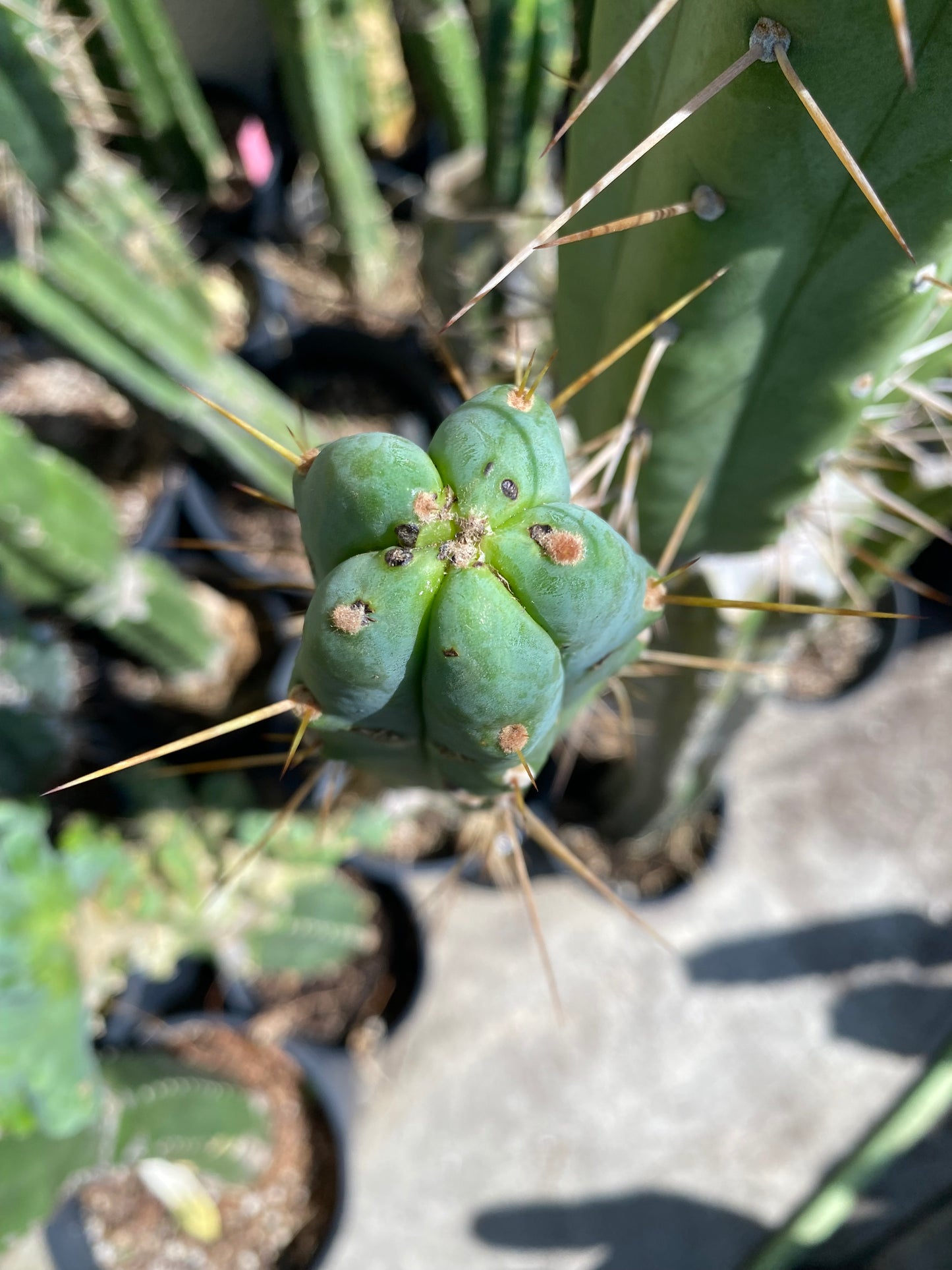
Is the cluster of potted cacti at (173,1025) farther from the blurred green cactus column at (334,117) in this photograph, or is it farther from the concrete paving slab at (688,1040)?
the blurred green cactus column at (334,117)

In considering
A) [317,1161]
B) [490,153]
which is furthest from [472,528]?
[317,1161]

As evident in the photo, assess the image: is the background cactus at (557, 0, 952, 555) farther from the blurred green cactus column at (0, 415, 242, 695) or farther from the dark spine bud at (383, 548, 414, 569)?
the blurred green cactus column at (0, 415, 242, 695)

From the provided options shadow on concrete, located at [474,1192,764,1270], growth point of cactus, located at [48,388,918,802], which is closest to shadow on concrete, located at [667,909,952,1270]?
shadow on concrete, located at [474,1192,764,1270]

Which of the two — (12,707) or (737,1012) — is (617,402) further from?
(737,1012)

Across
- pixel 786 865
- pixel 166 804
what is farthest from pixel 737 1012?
pixel 166 804

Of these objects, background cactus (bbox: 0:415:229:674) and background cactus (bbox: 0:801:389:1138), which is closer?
background cactus (bbox: 0:801:389:1138)

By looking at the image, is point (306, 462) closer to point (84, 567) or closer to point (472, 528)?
point (472, 528)
